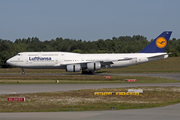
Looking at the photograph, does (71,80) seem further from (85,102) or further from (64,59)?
(85,102)

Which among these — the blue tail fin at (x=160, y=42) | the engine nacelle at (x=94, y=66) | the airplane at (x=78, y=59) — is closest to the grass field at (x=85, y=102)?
the engine nacelle at (x=94, y=66)

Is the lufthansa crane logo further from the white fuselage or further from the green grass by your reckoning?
the green grass

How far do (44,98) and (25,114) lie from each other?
18.2 ft

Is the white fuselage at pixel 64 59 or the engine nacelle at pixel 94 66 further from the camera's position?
the white fuselage at pixel 64 59

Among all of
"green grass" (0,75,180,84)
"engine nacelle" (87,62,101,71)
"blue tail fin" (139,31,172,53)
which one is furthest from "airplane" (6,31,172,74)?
"green grass" (0,75,180,84)

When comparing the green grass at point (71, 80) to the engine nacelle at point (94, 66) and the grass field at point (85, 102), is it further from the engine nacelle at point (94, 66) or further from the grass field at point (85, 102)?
the grass field at point (85, 102)

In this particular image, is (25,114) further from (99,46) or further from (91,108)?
(99,46)

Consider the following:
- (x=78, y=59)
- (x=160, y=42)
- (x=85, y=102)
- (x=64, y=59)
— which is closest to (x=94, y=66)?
(x=78, y=59)

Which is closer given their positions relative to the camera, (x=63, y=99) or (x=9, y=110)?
(x=9, y=110)

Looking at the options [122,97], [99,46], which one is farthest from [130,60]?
[99,46]

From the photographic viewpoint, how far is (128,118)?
13242mm

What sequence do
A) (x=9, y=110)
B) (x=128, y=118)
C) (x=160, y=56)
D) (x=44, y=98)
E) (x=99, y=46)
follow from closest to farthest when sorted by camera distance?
(x=128, y=118) < (x=9, y=110) < (x=44, y=98) < (x=160, y=56) < (x=99, y=46)

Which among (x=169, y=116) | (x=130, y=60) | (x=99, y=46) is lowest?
(x=169, y=116)

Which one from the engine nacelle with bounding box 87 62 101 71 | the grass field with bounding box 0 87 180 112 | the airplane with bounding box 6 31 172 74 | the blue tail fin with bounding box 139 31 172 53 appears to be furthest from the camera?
the blue tail fin with bounding box 139 31 172 53
